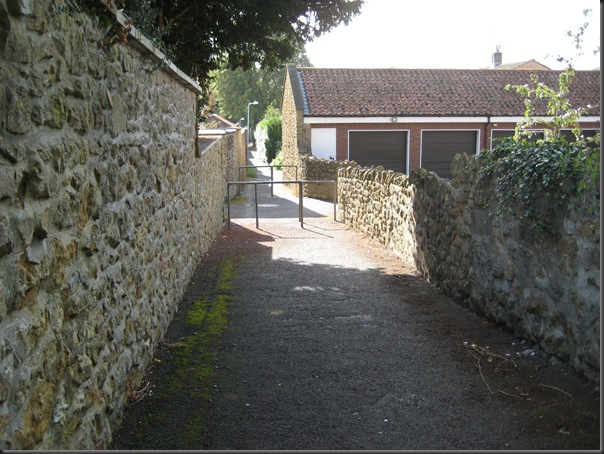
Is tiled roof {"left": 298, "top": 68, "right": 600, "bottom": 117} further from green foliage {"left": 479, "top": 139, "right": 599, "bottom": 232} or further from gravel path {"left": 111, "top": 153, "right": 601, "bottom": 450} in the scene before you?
green foliage {"left": 479, "top": 139, "right": 599, "bottom": 232}

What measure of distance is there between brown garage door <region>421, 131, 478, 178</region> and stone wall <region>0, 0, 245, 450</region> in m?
21.5

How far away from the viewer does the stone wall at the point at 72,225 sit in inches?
96.7

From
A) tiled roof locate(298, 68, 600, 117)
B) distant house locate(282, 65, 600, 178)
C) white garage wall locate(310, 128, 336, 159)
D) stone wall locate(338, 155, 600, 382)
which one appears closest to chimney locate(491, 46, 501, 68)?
tiled roof locate(298, 68, 600, 117)

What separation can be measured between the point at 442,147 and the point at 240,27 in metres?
17.8

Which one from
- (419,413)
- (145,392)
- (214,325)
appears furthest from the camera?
(214,325)

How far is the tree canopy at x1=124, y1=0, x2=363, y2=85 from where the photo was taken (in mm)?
9023

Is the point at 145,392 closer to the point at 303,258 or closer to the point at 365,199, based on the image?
the point at 303,258

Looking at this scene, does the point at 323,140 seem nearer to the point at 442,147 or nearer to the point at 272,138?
the point at 442,147

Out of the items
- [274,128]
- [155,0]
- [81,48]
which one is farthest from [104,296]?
[274,128]

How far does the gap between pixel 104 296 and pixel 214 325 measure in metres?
2.66

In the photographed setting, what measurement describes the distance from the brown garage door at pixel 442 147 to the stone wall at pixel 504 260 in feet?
53.5

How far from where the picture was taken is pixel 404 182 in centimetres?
975

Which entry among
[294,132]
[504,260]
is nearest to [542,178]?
[504,260]

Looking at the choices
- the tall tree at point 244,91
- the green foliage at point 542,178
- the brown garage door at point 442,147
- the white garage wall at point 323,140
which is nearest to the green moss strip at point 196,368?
the green foliage at point 542,178
